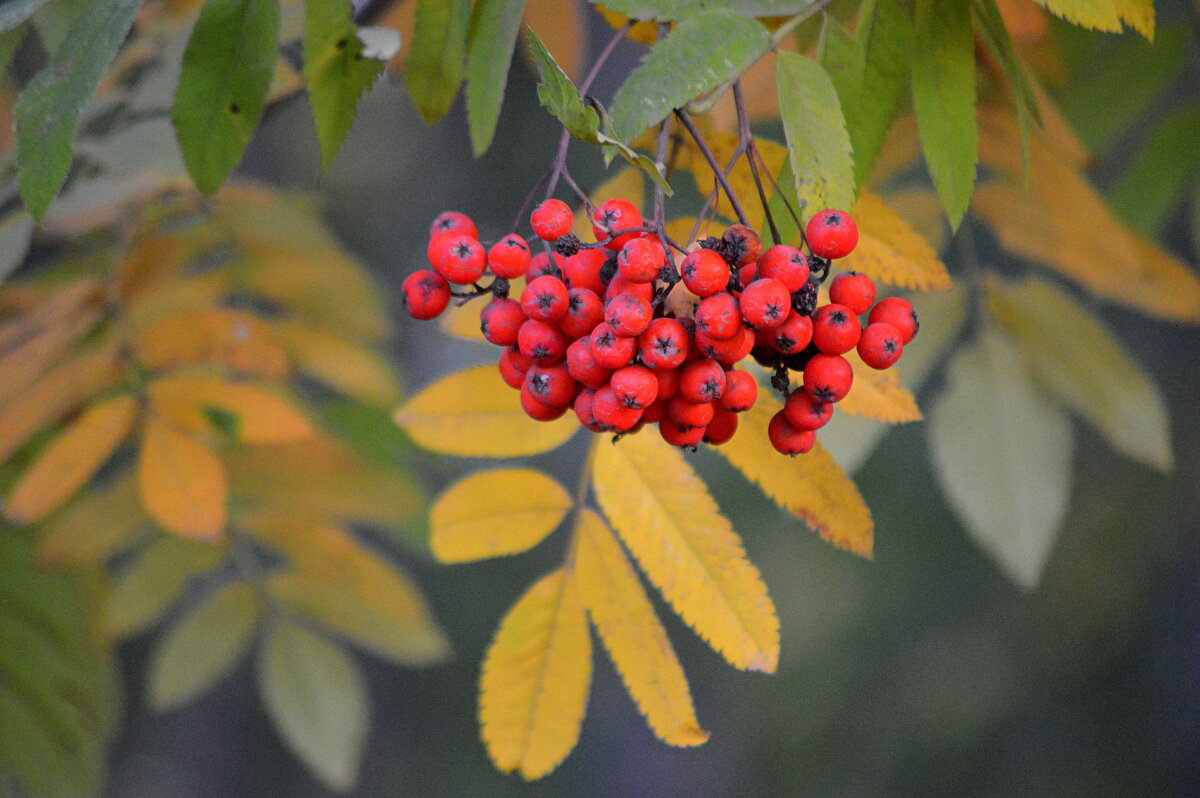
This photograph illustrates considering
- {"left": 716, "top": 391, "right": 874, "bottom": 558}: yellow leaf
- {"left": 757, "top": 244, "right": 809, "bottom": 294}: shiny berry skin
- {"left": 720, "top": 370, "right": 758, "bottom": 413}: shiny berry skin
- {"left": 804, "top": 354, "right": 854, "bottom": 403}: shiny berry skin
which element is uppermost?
{"left": 757, "top": 244, "right": 809, "bottom": 294}: shiny berry skin

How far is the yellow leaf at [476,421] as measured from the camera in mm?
1040

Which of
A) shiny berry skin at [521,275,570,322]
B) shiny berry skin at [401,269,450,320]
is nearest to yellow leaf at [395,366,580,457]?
shiny berry skin at [401,269,450,320]

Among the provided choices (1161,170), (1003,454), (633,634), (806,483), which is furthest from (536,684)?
(1161,170)

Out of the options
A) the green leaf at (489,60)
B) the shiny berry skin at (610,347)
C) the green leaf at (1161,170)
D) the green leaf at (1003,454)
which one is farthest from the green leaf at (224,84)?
the green leaf at (1161,170)

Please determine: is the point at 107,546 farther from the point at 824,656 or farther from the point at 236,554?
the point at 824,656

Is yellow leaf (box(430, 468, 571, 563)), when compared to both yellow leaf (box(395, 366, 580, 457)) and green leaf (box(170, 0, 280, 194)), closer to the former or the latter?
yellow leaf (box(395, 366, 580, 457))

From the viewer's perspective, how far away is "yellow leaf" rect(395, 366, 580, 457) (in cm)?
104

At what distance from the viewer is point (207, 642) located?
1709 millimetres

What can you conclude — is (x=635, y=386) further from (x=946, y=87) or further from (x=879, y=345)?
(x=946, y=87)

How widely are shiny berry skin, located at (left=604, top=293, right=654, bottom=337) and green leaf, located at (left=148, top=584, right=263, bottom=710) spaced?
4.50 feet

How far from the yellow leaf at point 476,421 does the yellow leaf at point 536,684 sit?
17cm

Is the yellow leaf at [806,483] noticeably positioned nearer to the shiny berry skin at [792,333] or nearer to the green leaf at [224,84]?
the shiny berry skin at [792,333]

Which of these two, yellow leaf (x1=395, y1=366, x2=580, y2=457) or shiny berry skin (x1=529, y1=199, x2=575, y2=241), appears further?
yellow leaf (x1=395, y1=366, x2=580, y2=457)

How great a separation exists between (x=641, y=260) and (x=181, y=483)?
84 cm
